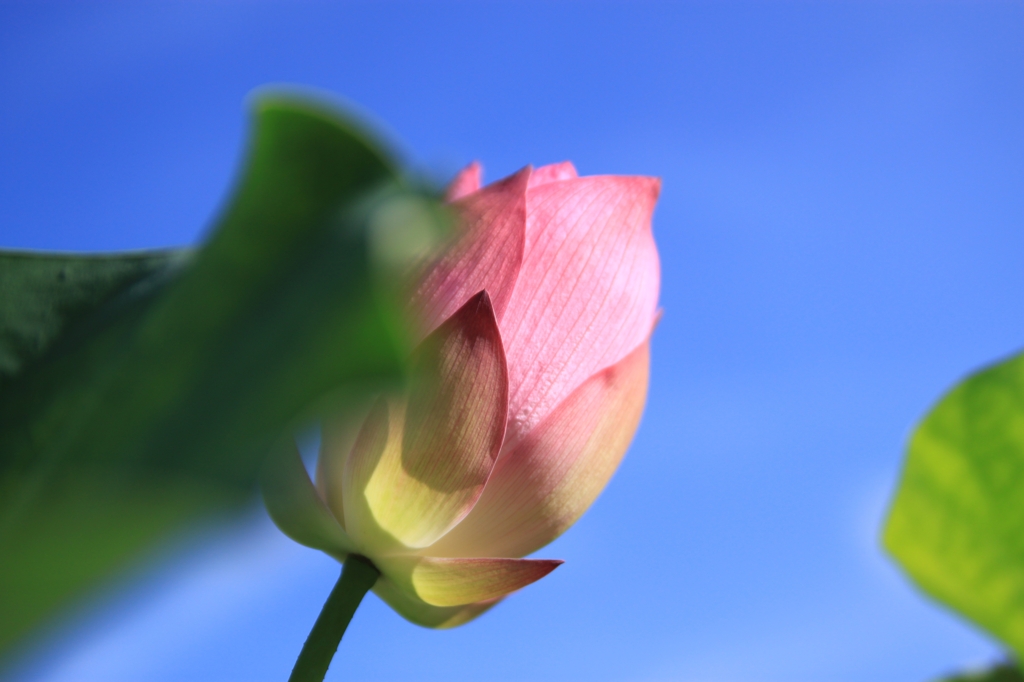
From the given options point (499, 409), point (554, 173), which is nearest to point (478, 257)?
point (499, 409)

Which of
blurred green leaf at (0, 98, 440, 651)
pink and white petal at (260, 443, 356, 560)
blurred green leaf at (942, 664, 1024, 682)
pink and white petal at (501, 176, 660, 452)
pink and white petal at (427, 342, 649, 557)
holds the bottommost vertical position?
→ blurred green leaf at (942, 664, 1024, 682)

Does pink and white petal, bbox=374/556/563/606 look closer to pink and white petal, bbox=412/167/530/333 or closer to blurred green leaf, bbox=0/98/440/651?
pink and white petal, bbox=412/167/530/333

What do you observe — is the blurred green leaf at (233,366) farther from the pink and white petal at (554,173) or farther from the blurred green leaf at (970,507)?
the pink and white petal at (554,173)

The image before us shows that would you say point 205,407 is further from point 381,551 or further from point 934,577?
point 381,551

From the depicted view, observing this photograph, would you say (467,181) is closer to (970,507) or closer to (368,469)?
(368,469)

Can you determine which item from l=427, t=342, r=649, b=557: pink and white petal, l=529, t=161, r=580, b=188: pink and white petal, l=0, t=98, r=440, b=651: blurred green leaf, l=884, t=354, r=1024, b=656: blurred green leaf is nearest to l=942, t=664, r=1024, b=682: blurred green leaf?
l=884, t=354, r=1024, b=656: blurred green leaf
